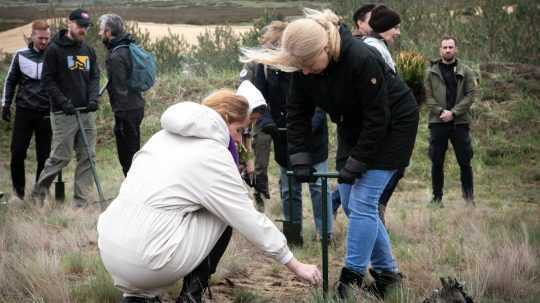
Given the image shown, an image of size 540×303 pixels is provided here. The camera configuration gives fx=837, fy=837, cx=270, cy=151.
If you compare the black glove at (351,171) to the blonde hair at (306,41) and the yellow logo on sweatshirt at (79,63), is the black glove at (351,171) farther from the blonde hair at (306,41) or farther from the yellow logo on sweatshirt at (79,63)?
the yellow logo on sweatshirt at (79,63)

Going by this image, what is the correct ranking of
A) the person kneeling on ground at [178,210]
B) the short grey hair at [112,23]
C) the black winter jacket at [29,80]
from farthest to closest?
the black winter jacket at [29,80] < the short grey hair at [112,23] < the person kneeling on ground at [178,210]

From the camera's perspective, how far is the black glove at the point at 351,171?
4.50 metres

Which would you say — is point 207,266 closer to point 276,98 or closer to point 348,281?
point 348,281

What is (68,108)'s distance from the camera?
7930 millimetres

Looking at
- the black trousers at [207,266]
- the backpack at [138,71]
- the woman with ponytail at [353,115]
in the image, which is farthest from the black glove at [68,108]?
the black trousers at [207,266]

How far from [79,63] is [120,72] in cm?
43

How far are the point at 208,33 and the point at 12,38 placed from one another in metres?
5.05

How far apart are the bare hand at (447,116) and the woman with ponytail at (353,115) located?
4106 mm

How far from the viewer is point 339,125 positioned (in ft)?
15.9

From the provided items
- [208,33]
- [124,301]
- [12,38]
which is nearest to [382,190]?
[124,301]

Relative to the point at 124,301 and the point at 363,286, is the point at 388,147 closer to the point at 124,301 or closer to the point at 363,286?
the point at 363,286

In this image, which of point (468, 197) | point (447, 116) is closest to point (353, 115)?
point (447, 116)

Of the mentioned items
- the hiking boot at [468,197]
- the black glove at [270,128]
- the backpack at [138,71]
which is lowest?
the hiking boot at [468,197]

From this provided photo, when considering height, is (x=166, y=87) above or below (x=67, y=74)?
below
